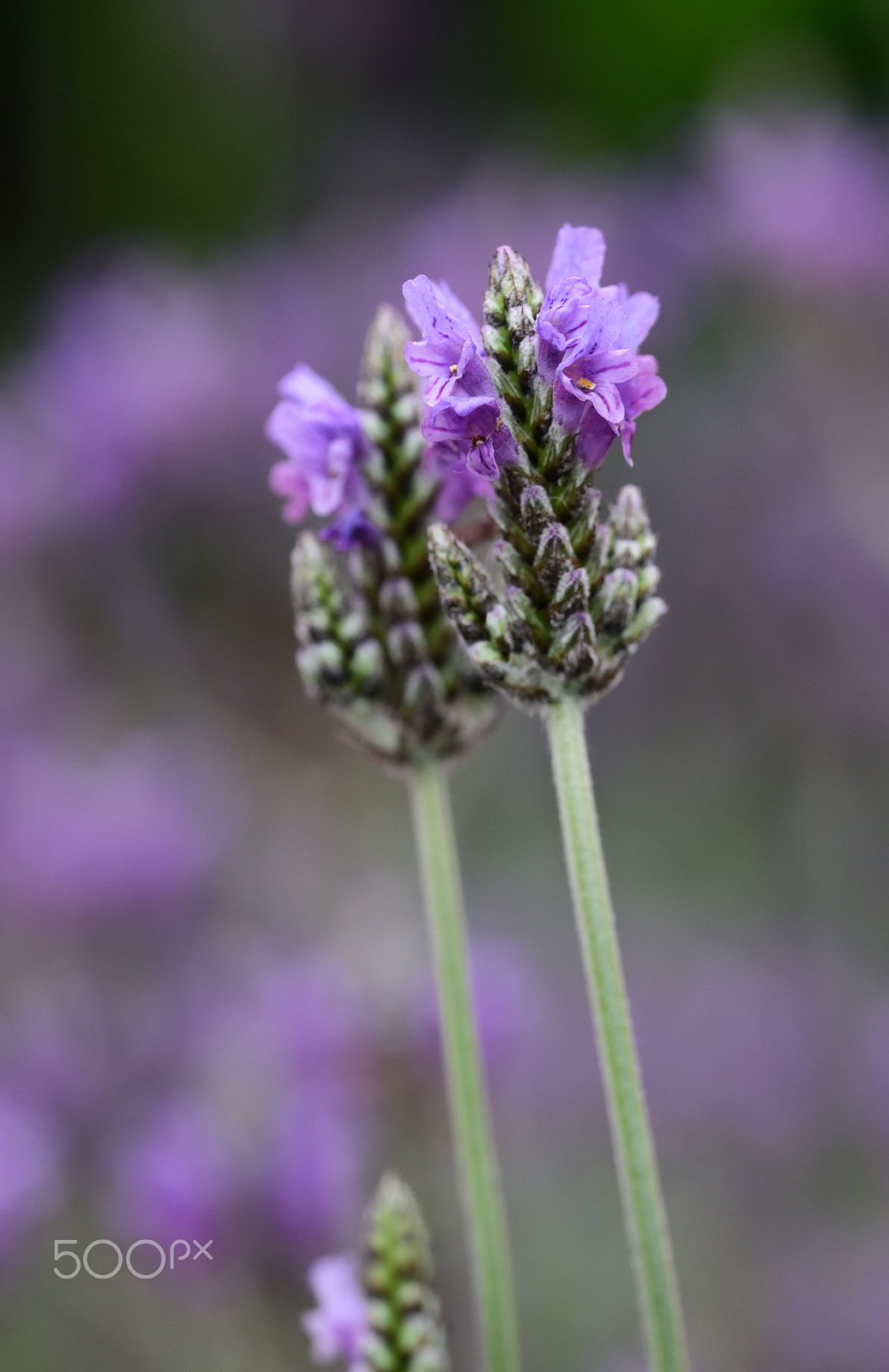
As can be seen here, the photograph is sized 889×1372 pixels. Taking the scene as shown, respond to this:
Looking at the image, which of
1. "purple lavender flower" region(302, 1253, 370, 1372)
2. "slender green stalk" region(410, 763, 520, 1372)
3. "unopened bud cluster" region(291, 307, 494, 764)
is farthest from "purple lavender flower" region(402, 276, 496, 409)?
"purple lavender flower" region(302, 1253, 370, 1372)

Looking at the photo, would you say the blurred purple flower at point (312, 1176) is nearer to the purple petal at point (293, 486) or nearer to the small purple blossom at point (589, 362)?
the purple petal at point (293, 486)

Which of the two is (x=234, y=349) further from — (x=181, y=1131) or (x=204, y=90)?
(x=204, y=90)

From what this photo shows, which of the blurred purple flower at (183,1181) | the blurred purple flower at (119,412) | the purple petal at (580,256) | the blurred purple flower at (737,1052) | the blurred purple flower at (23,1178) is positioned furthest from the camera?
the blurred purple flower at (119,412)

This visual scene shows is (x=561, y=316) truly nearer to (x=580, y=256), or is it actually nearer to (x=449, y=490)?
(x=580, y=256)

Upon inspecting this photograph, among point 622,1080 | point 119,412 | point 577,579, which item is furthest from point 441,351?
point 119,412

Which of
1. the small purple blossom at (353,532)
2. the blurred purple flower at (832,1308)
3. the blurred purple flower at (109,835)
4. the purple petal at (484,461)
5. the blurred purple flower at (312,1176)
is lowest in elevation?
the blurred purple flower at (832,1308)

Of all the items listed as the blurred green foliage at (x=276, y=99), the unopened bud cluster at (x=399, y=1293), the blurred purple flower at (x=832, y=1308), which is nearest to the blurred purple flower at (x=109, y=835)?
the blurred purple flower at (x=832, y=1308)

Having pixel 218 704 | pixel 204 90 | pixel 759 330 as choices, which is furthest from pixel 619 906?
pixel 204 90
